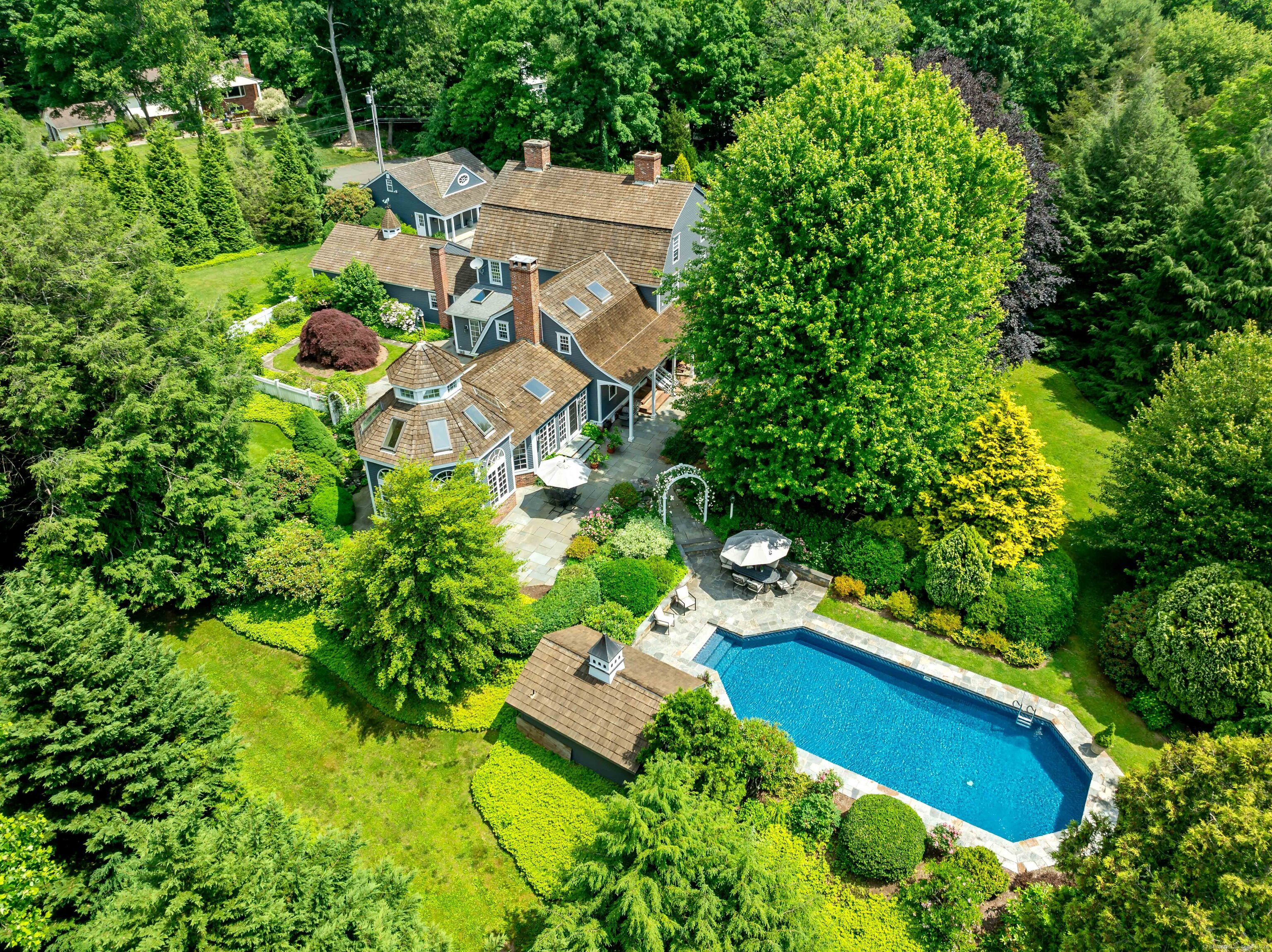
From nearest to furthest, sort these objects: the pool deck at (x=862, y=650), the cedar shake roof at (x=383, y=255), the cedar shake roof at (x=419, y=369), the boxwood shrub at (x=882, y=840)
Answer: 1. the boxwood shrub at (x=882, y=840)
2. the pool deck at (x=862, y=650)
3. the cedar shake roof at (x=419, y=369)
4. the cedar shake roof at (x=383, y=255)

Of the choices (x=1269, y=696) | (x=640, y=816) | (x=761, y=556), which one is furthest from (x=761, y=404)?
(x=1269, y=696)

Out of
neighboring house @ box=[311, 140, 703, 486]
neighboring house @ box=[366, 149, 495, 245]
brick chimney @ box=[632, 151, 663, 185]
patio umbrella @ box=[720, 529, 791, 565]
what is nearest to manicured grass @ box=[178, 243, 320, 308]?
neighboring house @ box=[311, 140, 703, 486]

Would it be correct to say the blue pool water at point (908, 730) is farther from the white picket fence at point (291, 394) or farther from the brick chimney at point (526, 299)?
the white picket fence at point (291, 394)

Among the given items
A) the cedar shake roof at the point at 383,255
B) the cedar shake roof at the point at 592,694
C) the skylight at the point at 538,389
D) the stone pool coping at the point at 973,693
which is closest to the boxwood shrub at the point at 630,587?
the stone pool coping at the point at 973,693

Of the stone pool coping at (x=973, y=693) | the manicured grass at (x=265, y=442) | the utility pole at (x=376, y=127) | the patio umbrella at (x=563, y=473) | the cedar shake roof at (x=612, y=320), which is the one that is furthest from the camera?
the utility pole at (x=376, y=127)

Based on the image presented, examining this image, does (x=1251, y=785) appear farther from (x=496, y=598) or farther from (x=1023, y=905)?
(x=496, y=598)

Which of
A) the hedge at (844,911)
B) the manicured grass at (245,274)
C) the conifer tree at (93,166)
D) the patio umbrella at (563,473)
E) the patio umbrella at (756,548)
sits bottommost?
the manicured grass at (245,274)
